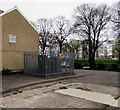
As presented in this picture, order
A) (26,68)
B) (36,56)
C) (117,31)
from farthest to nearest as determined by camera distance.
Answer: (117,31) < (26,68) < (36,56)

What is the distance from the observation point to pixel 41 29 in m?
36.4

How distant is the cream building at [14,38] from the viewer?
39.4 ft

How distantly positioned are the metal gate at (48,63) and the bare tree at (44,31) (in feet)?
78.1

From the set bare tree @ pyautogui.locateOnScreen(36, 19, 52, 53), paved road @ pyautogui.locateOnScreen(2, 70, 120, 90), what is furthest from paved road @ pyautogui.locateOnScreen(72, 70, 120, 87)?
bare tree @ pyautogui.locateOnScreen(36, 19, 52, 53)

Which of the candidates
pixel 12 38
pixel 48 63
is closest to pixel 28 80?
pixel 48 63

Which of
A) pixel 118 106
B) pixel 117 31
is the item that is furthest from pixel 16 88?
pixel 117 31

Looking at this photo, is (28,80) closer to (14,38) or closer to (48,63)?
(48,63)

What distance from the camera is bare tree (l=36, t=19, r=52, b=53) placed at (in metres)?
35.5

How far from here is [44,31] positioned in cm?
3622

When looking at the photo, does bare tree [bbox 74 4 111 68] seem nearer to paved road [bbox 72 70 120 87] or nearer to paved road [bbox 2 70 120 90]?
paved road [bbox 72 70 120 87]

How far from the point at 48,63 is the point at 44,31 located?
26920 mm

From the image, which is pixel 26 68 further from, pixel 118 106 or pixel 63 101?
pixel 118 106

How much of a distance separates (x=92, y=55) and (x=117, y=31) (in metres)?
8.31

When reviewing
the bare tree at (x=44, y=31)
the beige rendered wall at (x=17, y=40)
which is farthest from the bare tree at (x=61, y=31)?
the beige rendered wall at (x=17, y=40)
